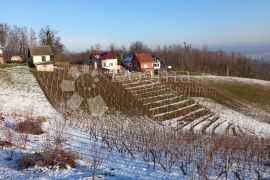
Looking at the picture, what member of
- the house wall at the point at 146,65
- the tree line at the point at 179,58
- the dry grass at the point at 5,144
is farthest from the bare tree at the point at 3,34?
the dry grass at the point at 5,144

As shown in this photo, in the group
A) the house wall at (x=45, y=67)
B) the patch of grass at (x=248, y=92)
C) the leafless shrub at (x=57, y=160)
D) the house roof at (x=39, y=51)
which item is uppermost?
the house roof at (x=39, y=51)

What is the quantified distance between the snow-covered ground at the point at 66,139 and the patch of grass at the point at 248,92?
8671 mm

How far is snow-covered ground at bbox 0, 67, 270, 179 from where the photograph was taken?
1011cm

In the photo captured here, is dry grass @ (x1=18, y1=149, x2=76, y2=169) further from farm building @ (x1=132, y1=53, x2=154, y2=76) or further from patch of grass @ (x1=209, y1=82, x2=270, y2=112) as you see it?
farm building @ (x1=132, y1=53, x2=154, y2=76)

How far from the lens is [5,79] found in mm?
32906

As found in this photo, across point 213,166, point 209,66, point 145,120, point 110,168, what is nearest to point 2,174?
point 110,168

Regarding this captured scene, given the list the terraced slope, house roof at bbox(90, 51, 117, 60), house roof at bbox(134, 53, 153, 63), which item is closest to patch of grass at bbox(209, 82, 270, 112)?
the terraced slope

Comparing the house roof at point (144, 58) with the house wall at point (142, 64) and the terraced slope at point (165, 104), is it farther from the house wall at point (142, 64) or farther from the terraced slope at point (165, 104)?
the terraced slope at point (165, 104)

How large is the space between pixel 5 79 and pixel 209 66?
6938 centimetres

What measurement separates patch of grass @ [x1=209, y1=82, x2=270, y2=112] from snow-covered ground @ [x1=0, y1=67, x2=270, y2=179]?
28.4 feet

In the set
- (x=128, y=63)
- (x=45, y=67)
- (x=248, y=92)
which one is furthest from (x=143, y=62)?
(x=45, y=67)

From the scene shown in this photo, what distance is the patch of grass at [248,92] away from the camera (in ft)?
128

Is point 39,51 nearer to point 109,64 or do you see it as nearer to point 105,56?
point 105,56

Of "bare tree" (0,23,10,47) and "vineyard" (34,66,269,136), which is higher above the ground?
"bare tree" (0,23,10,47)
